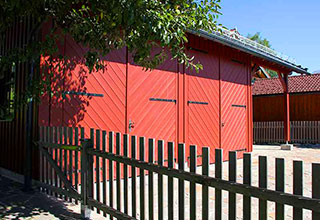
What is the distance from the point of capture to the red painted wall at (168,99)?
524cm

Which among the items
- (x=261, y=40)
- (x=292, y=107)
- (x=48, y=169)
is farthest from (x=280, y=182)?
(x=261, y=40)

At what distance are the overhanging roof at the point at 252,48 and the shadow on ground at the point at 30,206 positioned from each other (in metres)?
3.31

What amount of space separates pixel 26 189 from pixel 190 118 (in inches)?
164

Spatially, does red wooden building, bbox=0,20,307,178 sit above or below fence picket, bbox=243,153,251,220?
above

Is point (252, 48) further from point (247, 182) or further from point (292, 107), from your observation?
point (292, 107)

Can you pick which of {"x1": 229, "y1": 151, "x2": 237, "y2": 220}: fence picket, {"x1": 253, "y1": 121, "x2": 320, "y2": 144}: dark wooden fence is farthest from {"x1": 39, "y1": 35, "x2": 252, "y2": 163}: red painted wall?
{"x1": 253, "y1": 121, "x2": 320, "y2": 144}: dark wooden fence

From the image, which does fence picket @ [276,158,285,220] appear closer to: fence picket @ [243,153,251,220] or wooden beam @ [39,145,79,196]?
fence picket @ [243,153,251,220]

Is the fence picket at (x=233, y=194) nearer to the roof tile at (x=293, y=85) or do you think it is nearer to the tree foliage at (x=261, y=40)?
the roof tile at (x=293, y=85)

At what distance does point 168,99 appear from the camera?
6.80 meters

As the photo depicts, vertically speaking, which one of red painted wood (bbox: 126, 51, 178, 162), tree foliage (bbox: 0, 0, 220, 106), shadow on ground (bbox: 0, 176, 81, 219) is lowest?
shadow on ground (bbox: 0, 176, 81, 219)

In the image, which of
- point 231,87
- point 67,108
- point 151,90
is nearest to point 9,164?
point 67,108

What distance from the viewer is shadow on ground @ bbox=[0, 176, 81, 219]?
11.8ft

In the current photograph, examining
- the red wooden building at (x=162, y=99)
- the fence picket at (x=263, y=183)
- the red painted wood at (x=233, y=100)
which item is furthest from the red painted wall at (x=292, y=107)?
the fence picket at (x=263, y=183)

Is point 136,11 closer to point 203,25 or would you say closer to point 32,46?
point 203,25
